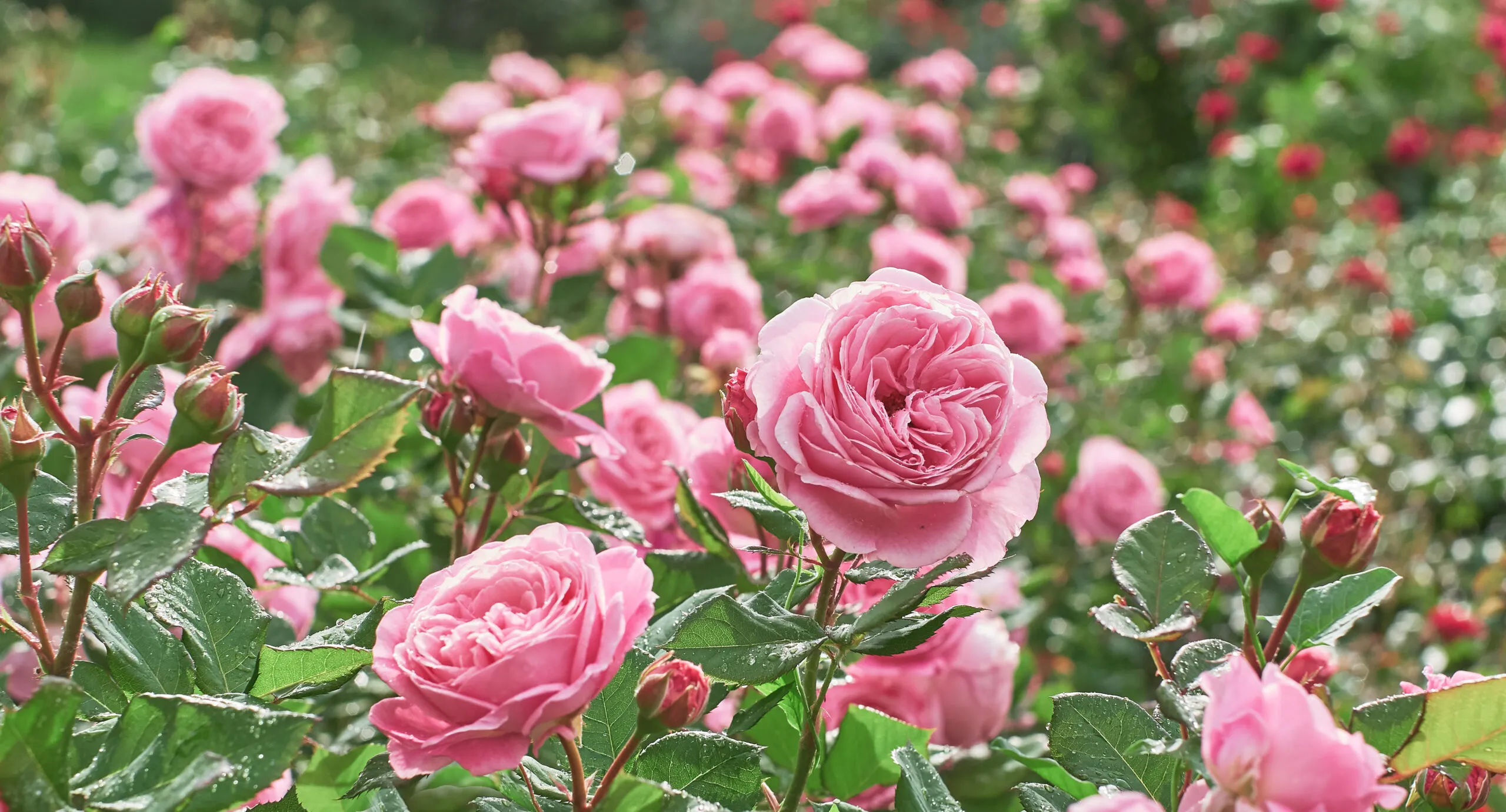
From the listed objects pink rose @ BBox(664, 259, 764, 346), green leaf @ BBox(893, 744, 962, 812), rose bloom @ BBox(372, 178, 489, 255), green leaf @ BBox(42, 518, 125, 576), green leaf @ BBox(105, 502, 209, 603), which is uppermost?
green leaf @ BBox(105, 502, 209, 603)

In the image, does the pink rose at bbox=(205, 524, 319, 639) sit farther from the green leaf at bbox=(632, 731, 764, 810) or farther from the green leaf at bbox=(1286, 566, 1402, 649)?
the green leaf at bbox=(1286, 566, 1402, 649)

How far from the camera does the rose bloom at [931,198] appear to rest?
1.76 meters

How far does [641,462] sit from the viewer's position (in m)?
0.78

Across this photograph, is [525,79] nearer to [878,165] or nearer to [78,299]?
[878,165]

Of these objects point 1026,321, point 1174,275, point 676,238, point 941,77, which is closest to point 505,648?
point 676,238

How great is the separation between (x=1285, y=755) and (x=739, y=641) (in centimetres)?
21

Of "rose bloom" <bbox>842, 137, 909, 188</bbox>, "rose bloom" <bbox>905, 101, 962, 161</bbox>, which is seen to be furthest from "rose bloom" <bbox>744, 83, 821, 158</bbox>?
"rose bloom" <bbox>905, 101, 962, 161</bbox>

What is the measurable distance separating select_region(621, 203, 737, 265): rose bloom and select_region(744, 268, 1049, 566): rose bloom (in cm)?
81

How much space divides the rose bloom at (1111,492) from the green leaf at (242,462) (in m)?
0.94

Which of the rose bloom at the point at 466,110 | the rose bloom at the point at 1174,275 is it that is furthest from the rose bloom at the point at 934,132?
the rose bloom at the point at 466,110

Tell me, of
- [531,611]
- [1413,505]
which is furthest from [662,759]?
[1413,505]

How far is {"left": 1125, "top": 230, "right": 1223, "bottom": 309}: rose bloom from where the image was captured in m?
1.89

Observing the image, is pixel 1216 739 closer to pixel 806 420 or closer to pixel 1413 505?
pixel 806 420

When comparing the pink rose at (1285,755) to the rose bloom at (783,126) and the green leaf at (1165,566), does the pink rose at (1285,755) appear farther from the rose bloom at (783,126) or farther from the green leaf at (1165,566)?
the rose bloom at (783,126)
